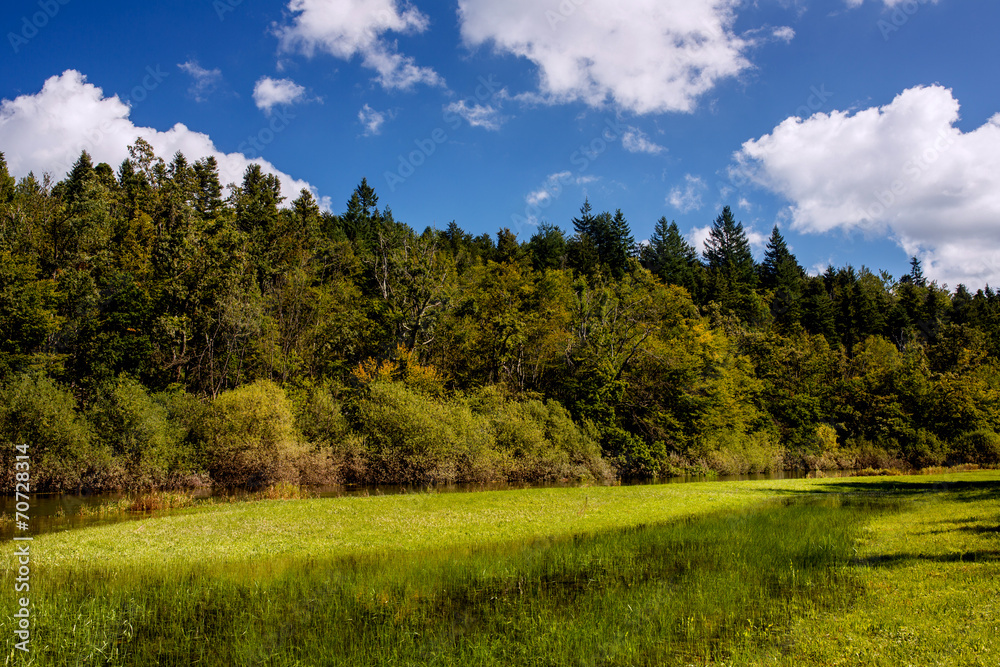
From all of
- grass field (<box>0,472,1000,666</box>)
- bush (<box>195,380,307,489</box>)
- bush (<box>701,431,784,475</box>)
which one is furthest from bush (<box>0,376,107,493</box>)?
bush (<box>701,431,784,475</box>)

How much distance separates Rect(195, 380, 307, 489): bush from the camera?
142ft

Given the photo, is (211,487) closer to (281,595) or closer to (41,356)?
(41,356)

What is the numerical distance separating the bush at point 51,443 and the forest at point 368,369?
0.13 metres

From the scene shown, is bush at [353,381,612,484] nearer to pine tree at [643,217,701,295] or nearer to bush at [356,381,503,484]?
bush at [356,381,503,484]

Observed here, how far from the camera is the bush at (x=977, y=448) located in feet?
199

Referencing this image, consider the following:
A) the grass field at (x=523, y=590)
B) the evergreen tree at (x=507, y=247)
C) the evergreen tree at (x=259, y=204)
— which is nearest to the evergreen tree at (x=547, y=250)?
the evergreen tree at (x=507, y=247)

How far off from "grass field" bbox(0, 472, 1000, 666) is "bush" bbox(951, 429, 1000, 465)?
172 ft

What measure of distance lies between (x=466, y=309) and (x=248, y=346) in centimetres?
2769

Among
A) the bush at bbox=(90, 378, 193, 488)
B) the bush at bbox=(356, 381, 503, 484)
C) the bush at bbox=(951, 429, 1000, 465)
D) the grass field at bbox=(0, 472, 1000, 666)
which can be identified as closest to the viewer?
the grass field at bbox=(0, 472, 1000, 666)

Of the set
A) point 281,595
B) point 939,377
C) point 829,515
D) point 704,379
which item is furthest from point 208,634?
point 939,377

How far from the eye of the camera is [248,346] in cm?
6150

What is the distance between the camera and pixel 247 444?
143 feet

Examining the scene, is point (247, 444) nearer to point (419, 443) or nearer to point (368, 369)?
point (419, 443)

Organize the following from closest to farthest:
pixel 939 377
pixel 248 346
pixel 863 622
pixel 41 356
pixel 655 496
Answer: pixel 863 622, pixel 655 496, pixel 41 356, pixel 248 346, pixel 939 377
